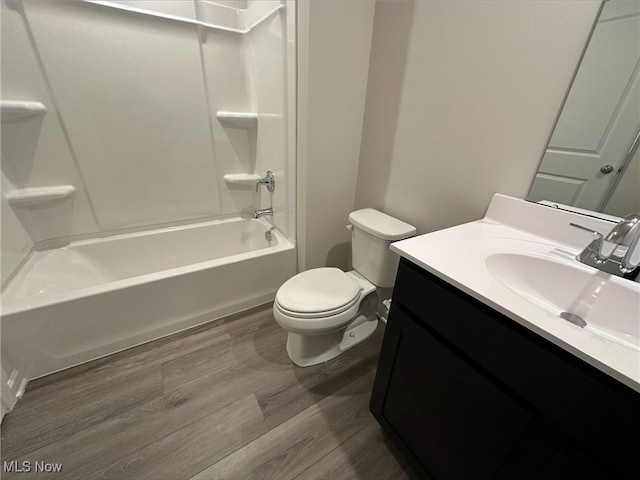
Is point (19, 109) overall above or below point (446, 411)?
above

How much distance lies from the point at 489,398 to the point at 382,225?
85cm

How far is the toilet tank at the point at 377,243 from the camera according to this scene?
1.26 m

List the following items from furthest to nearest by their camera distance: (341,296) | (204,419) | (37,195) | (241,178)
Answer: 1. (241,178)
2. (37,195)
3. (341,296)
4. (204,419)

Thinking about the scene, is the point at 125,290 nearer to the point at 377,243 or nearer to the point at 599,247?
the point at 377,243

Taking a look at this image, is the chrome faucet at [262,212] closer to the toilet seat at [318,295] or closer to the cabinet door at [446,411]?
the toilet seat at [318,295]

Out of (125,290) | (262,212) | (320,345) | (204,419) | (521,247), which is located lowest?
(204,419)

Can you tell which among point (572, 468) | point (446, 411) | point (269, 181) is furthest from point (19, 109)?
point (572, 468)

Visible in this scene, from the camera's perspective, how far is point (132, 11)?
1.48m

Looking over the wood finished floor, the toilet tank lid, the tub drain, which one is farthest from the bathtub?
the tub drain

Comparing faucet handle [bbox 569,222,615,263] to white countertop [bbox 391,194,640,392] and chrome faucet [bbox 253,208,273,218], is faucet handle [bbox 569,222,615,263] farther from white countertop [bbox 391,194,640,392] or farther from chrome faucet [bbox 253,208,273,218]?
chrome faucet [bbox 253,208,273,218]

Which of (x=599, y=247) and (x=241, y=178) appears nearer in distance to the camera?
(x=599, y=247)

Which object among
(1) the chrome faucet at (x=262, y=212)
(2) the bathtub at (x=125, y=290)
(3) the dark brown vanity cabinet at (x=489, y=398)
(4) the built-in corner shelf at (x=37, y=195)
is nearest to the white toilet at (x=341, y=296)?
(3) the dark brown vanity cabinet at (x=489, y=398)

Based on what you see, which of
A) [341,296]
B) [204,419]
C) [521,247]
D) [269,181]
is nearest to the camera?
[521,247]

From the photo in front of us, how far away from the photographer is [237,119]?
192cm
